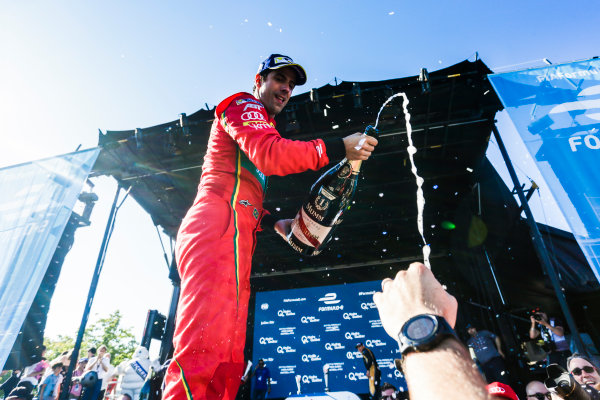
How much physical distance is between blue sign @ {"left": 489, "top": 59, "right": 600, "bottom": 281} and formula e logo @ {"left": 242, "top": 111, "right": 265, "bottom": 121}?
325 centimetres

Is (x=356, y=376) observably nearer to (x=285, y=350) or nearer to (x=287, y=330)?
(x=285, y=350)

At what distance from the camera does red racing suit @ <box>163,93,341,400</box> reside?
110cm

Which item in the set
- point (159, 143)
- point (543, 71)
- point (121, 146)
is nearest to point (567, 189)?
point (543, 71)

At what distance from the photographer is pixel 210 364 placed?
1.10 meters

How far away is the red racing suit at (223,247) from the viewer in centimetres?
110

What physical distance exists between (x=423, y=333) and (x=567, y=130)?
13.6ft

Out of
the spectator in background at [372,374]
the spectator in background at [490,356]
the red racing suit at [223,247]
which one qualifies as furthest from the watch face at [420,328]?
the spectator in background at [372,374]

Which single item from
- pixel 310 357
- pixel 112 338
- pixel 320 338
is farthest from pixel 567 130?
pixel 112 338

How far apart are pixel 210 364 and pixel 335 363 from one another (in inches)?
372

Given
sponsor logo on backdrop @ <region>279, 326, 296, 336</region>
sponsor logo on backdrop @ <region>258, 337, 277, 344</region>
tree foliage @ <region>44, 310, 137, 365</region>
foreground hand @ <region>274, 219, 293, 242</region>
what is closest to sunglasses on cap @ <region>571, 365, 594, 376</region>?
foreground hand @ <region>274, 219, 293, 242</region>

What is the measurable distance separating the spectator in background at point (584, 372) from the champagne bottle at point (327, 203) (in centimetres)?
323

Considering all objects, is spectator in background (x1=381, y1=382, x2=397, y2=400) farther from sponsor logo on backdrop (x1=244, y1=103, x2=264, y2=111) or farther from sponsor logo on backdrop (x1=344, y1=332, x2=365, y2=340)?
sponsor logo on backdrop (x1=244, y1=103, x2=264, y2=111)

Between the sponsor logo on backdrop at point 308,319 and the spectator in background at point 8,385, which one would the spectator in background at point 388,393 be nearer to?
the sponsor logo on backdrop at point 308,319

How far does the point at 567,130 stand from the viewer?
3482 millimetres
